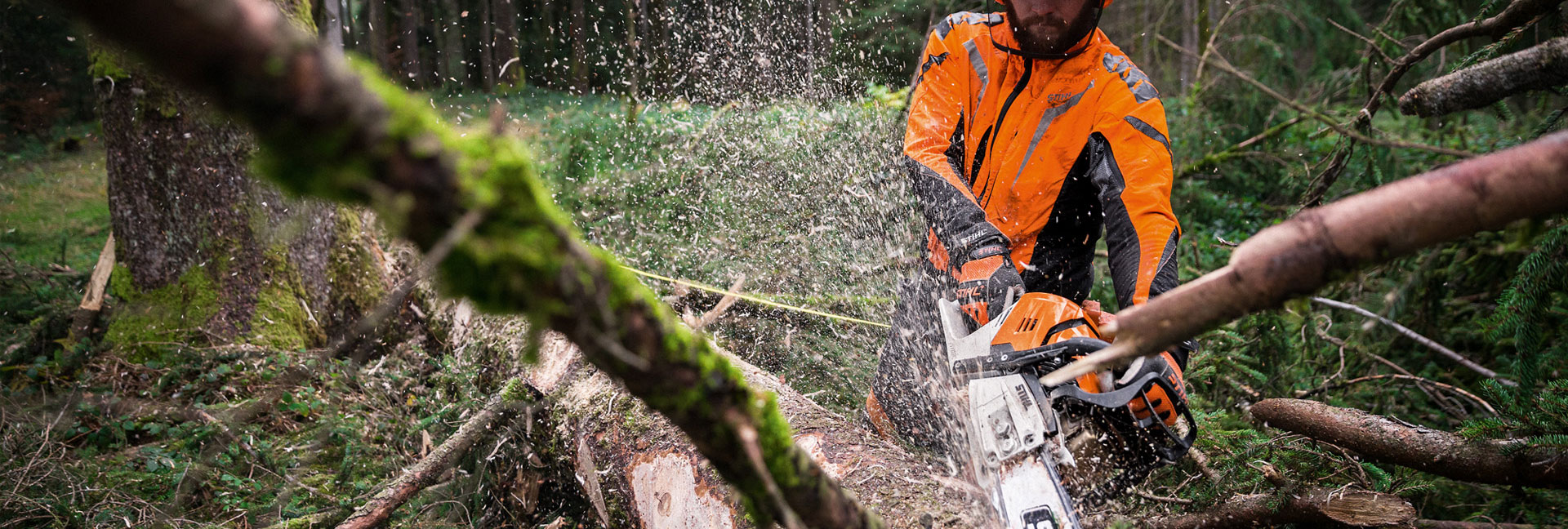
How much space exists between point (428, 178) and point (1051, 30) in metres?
2.39

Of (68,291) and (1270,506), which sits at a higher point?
(1270,506)

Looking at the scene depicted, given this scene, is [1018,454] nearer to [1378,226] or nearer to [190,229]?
[1378,226]

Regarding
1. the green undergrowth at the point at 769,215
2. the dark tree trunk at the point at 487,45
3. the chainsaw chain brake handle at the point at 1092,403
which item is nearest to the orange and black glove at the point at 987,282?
the chainsaw chain brake handle at the point at 1092,403

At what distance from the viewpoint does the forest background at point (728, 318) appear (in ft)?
8.65

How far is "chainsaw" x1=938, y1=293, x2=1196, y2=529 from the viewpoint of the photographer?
179cm

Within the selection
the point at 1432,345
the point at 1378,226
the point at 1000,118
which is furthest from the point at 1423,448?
the point at 1378,226

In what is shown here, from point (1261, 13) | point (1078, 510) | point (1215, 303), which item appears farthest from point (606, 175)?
point (1261, 13)

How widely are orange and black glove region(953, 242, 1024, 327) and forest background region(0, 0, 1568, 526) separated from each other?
85 cm

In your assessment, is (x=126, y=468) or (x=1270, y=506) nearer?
(x=1270, y=506)

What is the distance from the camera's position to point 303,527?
8.64 feet

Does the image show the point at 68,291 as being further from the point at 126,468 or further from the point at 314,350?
the point at 126,468

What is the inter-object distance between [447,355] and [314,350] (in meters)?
0.92

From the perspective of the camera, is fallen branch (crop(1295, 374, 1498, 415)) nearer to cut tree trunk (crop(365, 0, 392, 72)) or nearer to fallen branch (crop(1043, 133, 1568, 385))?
fallen branch (crop(1043, 133, 1568, 385))

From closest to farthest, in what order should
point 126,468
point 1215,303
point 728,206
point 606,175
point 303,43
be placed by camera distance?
point 303,43 < point 1215,303 < point 126,468 < point 728,206 < point 606,175
